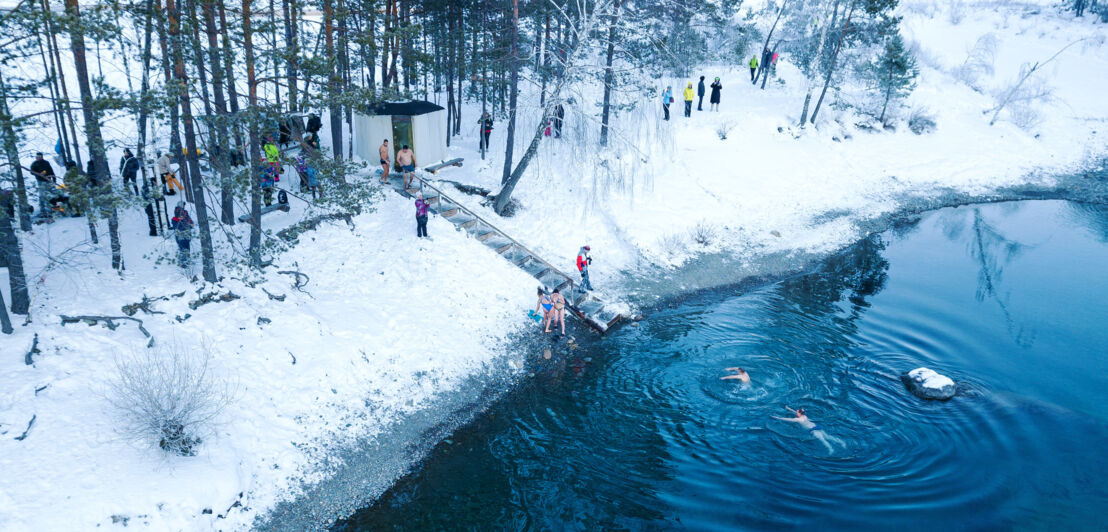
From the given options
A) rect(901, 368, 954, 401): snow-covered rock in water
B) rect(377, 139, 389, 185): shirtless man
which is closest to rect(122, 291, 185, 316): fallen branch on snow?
rect(377, 139, 389, 185): shirtless man

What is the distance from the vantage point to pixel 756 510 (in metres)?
10.4

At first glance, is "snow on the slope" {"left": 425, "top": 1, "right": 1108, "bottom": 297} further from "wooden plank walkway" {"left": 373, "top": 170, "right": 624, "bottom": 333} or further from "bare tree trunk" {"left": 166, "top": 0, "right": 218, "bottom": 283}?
"bare tree trunk" {"left": 166, "top": 0, "right": 218, "bottom": 283}

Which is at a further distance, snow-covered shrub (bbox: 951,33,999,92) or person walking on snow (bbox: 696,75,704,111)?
snow-covered shrub (bbox: 951,33,999,92)

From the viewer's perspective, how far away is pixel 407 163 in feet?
63.5

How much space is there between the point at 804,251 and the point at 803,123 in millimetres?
11742

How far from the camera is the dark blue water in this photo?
10484mm

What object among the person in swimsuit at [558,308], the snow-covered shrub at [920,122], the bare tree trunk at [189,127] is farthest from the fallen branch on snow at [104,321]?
the snow-covered shrub at [920,122]

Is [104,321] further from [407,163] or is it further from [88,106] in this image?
[407,163]

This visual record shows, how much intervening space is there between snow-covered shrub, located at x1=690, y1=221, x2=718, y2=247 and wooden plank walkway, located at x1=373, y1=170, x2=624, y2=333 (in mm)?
5978

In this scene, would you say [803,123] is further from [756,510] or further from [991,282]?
[756,510]

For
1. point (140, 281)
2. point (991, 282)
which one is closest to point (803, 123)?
point (991, 282)

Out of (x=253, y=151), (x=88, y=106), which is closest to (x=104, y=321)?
(x=88, y=106)

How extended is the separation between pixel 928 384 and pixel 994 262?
1163 cm

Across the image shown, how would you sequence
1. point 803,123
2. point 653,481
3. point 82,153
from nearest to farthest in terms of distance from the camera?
1. point 653,481
2. point 82,153
3. point 803,123
